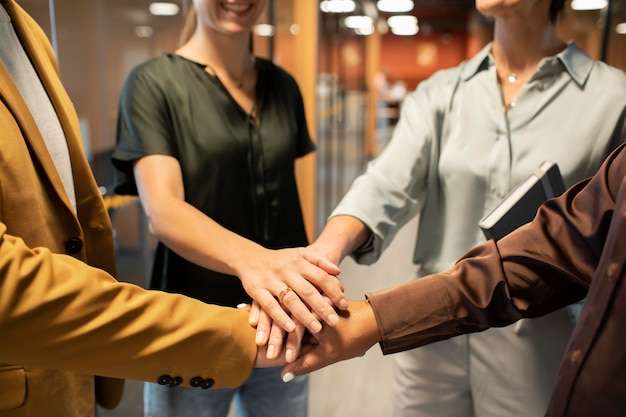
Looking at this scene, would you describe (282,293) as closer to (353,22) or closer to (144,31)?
(144,31)

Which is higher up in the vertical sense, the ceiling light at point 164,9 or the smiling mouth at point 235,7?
the smiling mouth at point 235,7

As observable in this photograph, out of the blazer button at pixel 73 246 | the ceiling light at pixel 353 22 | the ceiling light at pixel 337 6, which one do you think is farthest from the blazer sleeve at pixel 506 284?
the ceiling light at pixel 353 22

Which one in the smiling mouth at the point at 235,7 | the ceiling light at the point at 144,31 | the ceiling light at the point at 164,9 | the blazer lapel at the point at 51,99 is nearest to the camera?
the blazer lapel at the point at 51,99

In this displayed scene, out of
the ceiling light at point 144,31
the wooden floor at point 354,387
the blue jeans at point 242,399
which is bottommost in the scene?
the wooden floor at point 354,387

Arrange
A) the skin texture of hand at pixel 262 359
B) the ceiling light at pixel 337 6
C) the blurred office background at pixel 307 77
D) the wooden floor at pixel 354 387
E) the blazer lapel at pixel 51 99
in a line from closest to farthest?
the blazer lapel at pixel 51 99, the skin texture of hand at pixel 262 359, the blurred office background at pixel 307 77, the wooden floor at pixel 354 387, the ceiling light at pixel 337 6

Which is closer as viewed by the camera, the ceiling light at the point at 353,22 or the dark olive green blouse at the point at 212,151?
the dark olive green blouse at the point at 212,151

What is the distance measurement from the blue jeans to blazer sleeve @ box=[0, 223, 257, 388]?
402 mm

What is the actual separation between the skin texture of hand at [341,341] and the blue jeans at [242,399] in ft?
1.19

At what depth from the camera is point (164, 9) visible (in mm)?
2516

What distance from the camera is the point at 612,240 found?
0.83m

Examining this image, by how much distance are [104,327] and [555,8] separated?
1.23 meters

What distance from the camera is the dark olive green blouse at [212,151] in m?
1.47

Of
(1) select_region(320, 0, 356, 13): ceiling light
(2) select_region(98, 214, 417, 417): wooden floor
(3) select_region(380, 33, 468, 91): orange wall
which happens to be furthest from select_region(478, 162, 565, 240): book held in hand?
(3) select_region(380, 33, 468, 91): orange wall

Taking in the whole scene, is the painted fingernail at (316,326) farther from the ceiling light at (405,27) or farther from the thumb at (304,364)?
the ceiling light at (405,27)
